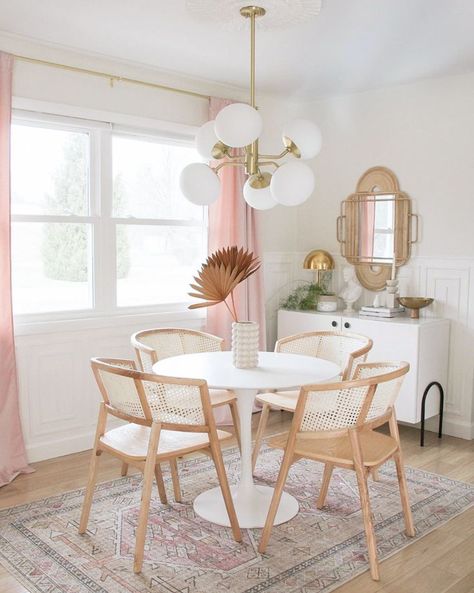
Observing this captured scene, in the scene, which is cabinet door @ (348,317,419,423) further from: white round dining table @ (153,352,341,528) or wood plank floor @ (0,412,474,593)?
white round dining table @ (153,352,341,528)

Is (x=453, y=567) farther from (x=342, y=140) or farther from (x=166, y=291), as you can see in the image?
(x=342, y=140)

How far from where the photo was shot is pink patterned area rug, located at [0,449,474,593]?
2.56 metres

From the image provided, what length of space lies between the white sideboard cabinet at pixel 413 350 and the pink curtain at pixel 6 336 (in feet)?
7.63

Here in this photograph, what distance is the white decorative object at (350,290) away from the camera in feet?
15.9

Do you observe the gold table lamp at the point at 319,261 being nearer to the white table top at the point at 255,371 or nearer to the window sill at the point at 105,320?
the window sill at the point at 105,320

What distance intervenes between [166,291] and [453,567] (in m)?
2.67

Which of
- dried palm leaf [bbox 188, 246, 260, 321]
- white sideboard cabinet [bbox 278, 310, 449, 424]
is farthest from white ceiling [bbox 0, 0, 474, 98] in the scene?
white sideboard cabinet [bbox 278, 310, 449, 424]

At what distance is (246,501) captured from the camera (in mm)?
3178

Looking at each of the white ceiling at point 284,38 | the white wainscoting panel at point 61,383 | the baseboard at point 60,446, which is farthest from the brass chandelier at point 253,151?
the baseboard at point 60,446

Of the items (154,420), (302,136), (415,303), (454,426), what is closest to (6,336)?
(154,420)

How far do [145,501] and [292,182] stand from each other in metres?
1.45

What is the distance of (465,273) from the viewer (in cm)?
439

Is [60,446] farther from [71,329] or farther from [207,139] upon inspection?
[207,139]

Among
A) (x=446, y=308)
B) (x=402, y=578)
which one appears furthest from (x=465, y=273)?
(x=402, y=578)
